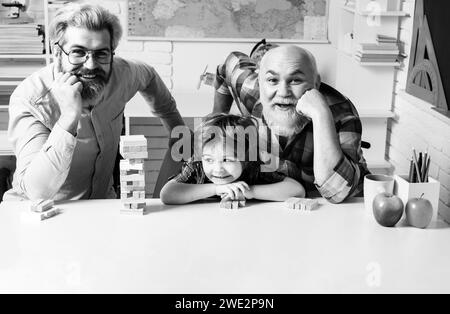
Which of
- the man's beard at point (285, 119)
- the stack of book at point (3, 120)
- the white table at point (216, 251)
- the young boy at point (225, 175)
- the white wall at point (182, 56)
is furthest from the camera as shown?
the white wall at point (182, 56)

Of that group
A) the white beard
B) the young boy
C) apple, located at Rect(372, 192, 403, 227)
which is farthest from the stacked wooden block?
apple, located at Rect(372, 192, 403, 227)

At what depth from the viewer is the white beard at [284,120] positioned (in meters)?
2.28

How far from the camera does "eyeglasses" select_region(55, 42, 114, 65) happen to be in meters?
2.29

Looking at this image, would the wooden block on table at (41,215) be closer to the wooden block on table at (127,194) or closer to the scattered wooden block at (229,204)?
the wooden block on table at (127,194)

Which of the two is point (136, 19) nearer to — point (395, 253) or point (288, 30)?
point (288, 30)

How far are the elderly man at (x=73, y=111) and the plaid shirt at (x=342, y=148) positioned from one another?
19.7 inches

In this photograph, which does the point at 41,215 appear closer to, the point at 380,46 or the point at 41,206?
the point at 41,206

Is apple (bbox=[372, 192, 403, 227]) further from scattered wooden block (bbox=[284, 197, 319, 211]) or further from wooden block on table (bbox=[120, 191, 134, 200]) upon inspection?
wooden block on table (bbox=[120, 191, 134, 200])

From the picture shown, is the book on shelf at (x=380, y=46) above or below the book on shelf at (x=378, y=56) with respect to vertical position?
above

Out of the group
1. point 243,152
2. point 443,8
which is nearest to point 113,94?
point 243,152

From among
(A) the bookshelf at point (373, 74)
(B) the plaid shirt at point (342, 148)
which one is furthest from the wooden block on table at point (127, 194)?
(A) the bookshelf at point (373, 74)

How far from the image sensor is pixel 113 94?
258cm

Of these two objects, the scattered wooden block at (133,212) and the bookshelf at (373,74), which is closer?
the scattered wooden block at (133,212)

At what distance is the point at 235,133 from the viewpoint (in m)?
2.07
